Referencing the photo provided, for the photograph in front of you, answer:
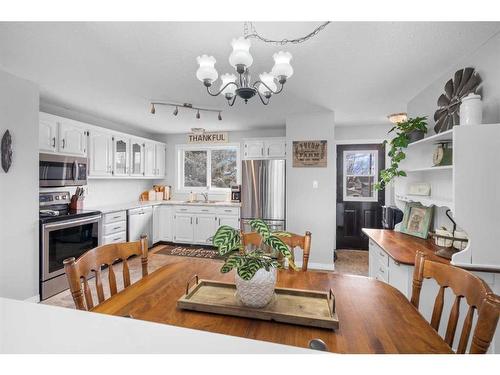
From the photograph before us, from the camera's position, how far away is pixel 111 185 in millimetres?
4402

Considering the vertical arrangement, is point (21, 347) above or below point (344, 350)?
above

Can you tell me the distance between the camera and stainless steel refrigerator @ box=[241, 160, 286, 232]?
3986 mm

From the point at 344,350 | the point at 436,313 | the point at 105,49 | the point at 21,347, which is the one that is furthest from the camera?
the point at 105,49

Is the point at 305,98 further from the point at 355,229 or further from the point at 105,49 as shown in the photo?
the point at 355,229

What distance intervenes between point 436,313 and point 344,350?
60 cm

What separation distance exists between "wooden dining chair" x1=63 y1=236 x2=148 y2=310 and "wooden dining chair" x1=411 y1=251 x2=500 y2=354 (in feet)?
4.59

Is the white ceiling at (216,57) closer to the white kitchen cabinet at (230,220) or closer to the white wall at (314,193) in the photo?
the white wall at (314,193)

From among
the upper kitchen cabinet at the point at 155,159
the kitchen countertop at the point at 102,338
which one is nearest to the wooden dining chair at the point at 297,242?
the kitchen countertop at the point at 102,338

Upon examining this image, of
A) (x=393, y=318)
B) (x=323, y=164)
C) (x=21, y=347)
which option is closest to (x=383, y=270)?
(x=393, y=318)

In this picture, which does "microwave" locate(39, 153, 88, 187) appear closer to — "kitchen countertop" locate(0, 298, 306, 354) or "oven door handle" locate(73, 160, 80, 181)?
"oven door handle" locate(73, 160, 80, 181)

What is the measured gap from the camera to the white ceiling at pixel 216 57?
1641 mm

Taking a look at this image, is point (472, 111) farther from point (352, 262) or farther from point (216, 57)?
point (352, 262)

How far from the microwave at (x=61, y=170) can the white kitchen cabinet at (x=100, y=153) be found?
27 cm

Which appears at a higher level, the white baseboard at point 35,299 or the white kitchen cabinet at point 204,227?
the white kitchen cabinet at point 204,227
